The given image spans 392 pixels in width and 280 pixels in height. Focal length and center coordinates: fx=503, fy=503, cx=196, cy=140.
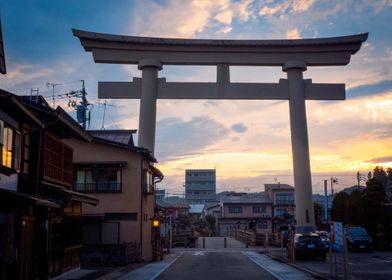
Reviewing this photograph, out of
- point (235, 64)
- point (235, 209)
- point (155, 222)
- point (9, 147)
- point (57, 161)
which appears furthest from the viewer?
point (235, 209)

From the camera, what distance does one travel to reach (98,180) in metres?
32.0

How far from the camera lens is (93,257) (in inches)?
1059

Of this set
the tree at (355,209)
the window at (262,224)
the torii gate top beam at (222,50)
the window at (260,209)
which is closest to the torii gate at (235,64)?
the torii gate top beam at (222,50)

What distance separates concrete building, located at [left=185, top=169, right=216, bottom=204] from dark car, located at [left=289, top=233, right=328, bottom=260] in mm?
111282

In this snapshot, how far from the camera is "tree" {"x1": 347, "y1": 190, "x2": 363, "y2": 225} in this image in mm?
44312

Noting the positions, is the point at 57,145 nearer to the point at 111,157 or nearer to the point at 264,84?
the point at 111,157

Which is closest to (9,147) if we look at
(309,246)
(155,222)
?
(155,222)

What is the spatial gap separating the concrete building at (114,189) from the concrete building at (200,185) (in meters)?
110

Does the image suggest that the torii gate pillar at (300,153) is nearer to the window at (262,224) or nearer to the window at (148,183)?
the window at (148,183)

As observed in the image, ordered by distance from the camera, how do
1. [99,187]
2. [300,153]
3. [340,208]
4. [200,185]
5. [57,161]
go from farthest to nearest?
[200,185], [340,208], [300,153], [99,187], [57,161]

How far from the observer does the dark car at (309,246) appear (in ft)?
101

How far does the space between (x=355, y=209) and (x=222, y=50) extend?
2070 cm

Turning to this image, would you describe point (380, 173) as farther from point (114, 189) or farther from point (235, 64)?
point (114, 189)

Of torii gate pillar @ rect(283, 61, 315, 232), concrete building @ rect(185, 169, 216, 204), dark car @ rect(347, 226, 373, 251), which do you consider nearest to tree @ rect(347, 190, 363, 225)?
dark car @ rect(347, 226, 373, 251)
